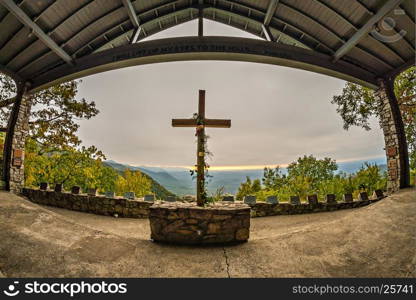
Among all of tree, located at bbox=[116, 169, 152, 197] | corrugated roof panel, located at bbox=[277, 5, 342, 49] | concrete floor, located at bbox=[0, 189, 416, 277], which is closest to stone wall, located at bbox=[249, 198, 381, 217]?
concrete floor, located at bbox=[0, 189, 416, 277]

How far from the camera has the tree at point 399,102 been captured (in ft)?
24.1

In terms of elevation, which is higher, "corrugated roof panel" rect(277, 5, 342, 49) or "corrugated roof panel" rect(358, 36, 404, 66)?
"corrugated roof panel" rect(277, 5, 342, 49)

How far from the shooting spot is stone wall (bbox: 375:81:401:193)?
17.5ft

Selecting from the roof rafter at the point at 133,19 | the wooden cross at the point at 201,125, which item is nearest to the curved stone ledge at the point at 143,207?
the wooden cross at the point at 201,125

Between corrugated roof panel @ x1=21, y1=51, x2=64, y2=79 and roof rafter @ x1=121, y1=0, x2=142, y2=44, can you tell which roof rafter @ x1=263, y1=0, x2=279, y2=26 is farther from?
corrugated roof panel @ x1=21, y1=51, x2=64, y2=79

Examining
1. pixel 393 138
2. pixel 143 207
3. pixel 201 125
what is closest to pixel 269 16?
pixel 201 125

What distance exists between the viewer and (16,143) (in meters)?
6.21

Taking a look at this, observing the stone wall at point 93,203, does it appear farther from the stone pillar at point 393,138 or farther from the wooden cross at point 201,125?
the stone pillar at point 393,138

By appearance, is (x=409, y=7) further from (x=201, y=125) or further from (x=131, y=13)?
(x=131, y=13)

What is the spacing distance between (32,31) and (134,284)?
20.8 feet

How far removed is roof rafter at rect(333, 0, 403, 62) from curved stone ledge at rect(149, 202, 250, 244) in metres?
5.26

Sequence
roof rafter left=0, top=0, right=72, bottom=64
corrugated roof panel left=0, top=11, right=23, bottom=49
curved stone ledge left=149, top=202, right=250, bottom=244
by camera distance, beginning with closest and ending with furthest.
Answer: curved stone ledge left=149, top=202, right=250, bottom=244 < roof rafter left=0, top=0, right=72, bottom=64 < corrugated roof panel left=0, top=11, right=23, bottom=49

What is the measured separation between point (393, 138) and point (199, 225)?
6.32m

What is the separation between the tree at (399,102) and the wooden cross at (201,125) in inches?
291
